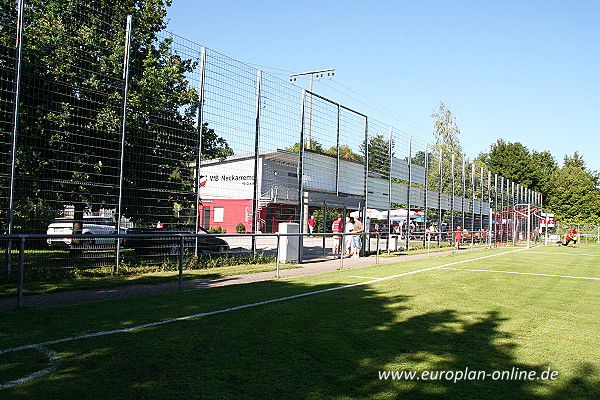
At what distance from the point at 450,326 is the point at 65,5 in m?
11.6

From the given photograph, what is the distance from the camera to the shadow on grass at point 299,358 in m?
3.74

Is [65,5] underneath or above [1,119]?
above

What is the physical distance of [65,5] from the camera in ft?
39.2

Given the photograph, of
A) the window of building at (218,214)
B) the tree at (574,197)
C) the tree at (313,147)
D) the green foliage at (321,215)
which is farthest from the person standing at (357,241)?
the tree at (574,197)

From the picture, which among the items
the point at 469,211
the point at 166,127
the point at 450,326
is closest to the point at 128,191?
the point at 166,127

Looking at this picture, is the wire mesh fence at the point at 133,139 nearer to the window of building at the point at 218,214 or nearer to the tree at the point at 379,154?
the window of building at the point at 218,214

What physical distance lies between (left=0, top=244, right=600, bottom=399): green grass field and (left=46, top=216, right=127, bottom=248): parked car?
2.74 meters

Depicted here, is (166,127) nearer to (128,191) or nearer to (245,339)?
(128,191)

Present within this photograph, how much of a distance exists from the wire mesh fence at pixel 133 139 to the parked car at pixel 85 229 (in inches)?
1.4

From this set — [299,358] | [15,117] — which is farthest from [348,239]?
[299,358]

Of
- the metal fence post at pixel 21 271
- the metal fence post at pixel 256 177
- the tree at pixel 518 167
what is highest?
the tree at pixel 518 167

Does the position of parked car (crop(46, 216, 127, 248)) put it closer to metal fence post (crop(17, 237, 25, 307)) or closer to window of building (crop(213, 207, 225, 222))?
metal fence post (crop(17, 237, 25, 307))

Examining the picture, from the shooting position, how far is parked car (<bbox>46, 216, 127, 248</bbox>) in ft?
31.7

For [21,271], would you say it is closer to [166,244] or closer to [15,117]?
[166,244]
